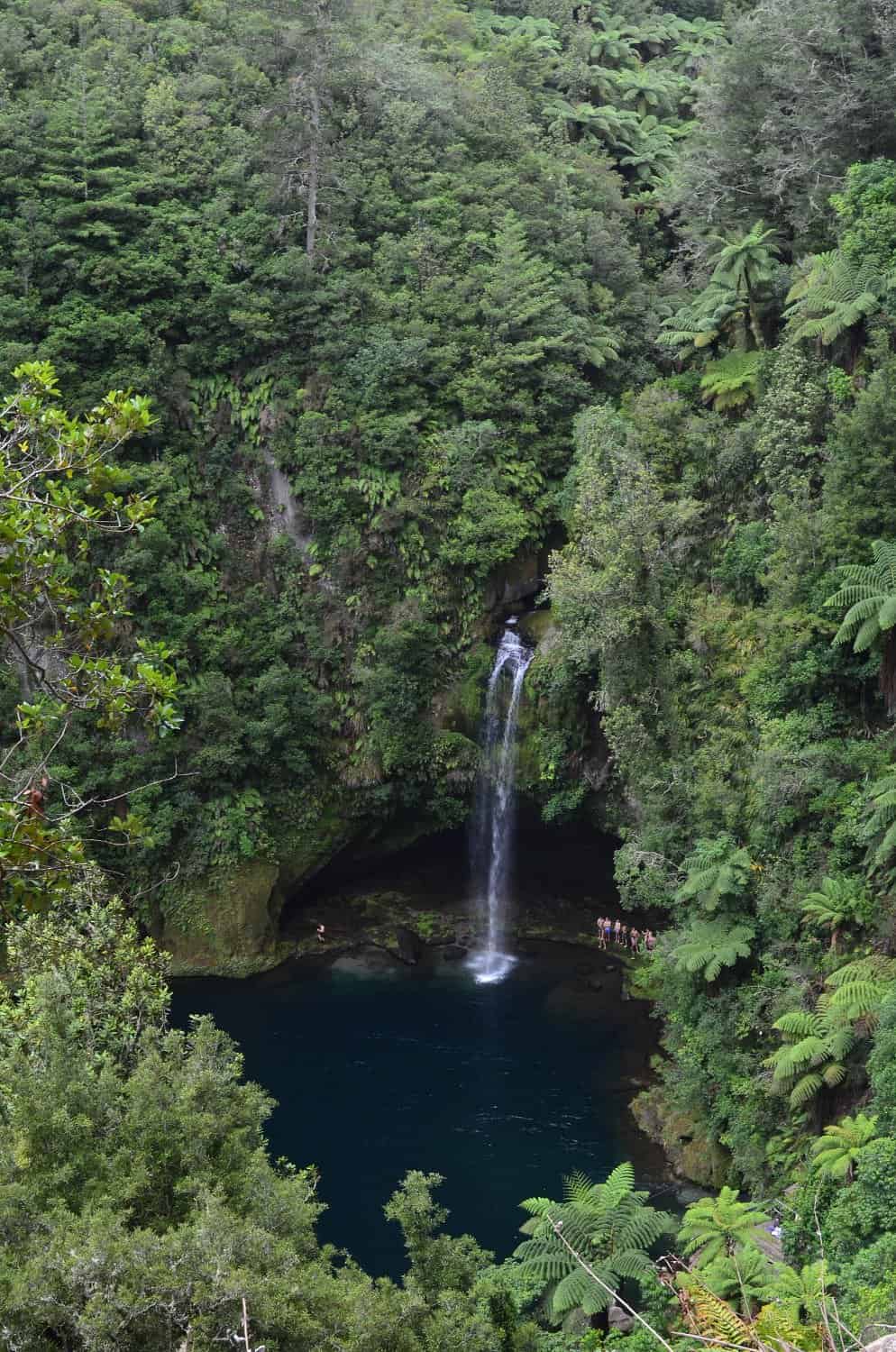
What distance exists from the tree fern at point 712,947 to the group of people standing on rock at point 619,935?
6983 millimetres

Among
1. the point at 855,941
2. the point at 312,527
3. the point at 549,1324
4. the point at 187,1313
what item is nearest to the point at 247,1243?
the point at 187,1313

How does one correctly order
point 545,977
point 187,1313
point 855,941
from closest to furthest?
point 187,1313 < point 855,941 < point 545,977

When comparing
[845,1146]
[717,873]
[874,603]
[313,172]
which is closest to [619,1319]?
[845,1146]

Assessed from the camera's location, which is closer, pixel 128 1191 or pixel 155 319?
pixel 128 1191

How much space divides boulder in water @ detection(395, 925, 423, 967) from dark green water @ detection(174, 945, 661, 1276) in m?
0.43

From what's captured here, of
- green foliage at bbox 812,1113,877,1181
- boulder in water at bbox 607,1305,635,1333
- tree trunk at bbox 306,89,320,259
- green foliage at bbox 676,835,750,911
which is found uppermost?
tree trunk at bbox 306,89,320,259

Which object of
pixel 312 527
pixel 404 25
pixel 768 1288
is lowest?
pixel 768 1288

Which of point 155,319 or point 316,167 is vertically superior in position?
point 316,167

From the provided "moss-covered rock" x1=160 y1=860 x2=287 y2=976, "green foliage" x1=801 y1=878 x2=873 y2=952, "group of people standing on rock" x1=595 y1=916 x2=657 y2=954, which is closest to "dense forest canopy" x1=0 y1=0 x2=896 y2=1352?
"green foliage" x1=801 y1=878 x2=873 y2=952

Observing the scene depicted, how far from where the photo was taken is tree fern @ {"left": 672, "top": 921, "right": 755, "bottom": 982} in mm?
18172

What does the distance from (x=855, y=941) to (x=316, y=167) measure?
822 inches

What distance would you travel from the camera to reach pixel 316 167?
28.6 metres

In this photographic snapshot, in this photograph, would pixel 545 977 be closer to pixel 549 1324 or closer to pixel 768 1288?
pixel 549 1324

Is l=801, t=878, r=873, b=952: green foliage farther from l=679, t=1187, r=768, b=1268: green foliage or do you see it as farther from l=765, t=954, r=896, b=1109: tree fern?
l=679, t=1187, r=768, b=1268: green foliage
